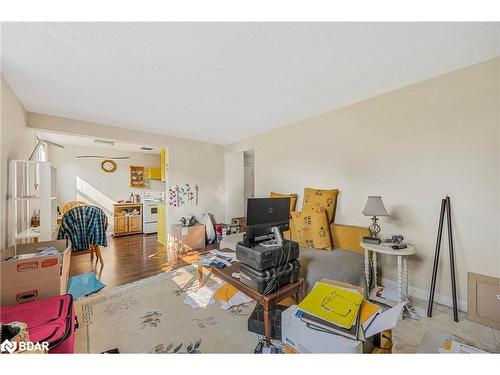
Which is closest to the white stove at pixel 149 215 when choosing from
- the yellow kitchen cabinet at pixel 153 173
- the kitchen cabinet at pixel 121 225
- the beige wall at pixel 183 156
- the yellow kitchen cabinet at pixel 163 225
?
the kitchen cabinet at pixel 121 225

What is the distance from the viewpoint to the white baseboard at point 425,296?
5.88ft

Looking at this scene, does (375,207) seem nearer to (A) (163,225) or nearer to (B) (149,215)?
(A) (163,225)

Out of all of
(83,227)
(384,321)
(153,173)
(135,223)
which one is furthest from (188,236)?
(384,321)

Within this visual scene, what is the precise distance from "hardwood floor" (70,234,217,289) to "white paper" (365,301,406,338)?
274 cm

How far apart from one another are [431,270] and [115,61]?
358 cm

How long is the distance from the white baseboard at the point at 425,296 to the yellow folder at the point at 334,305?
158cm

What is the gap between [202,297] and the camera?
7.01ft

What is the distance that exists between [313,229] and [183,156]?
123 inches

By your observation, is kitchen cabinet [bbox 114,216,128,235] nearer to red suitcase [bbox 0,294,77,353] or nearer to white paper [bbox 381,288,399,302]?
red suitcase [bbox 0,294,77,353]

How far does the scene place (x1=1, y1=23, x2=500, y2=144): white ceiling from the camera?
51.2 inches

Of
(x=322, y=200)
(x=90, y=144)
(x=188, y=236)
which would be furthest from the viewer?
(x=90, y=144)

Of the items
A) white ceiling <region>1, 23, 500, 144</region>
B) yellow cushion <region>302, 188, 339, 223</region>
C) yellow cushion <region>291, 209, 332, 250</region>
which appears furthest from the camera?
yellow cushion <region>302, 188, 339, 223</region>

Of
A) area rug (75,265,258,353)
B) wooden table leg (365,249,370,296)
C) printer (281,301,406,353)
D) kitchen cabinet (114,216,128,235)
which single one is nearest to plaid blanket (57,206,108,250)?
area rug (75,265,258,353)
